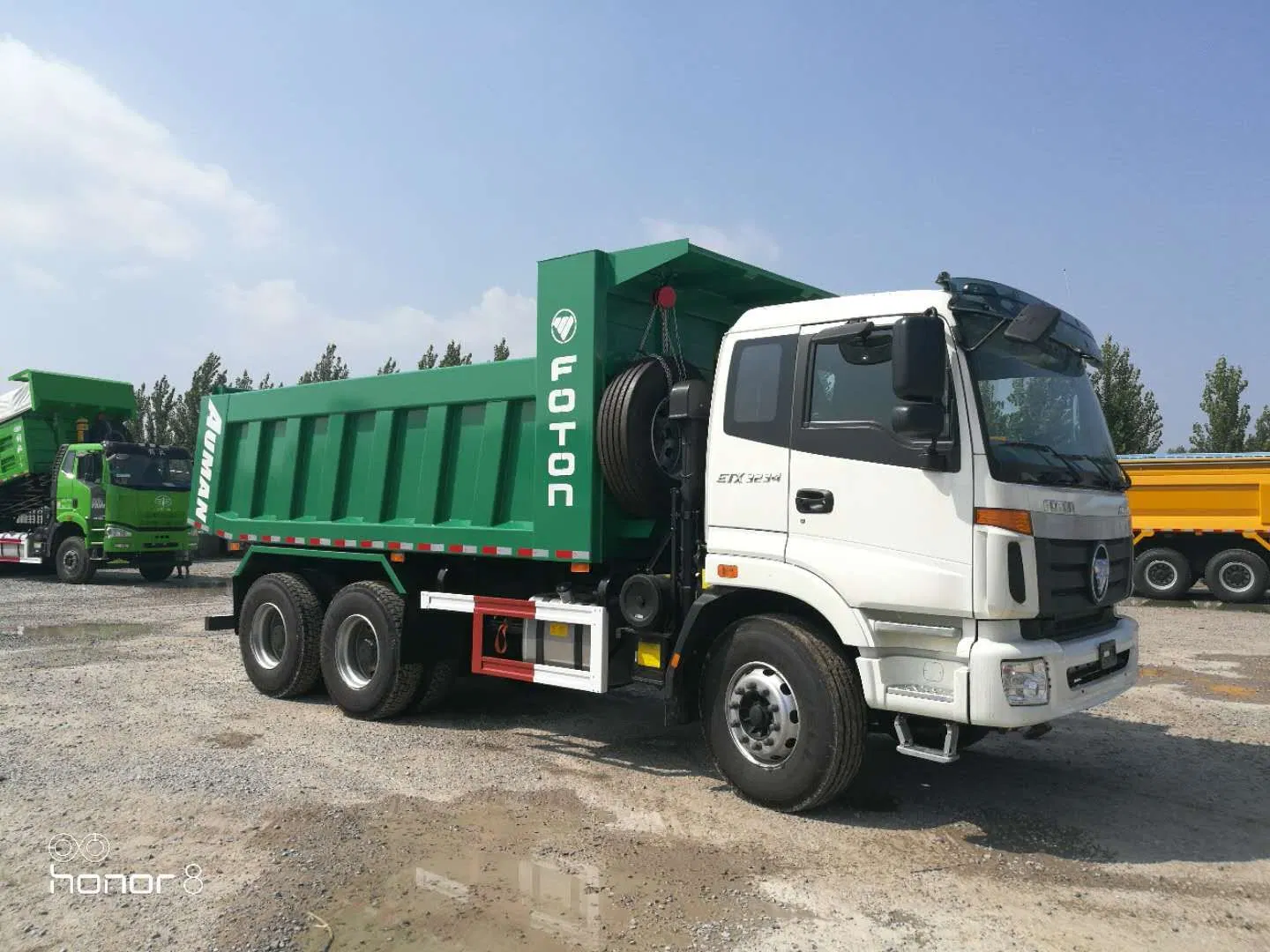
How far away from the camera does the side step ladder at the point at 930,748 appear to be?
4.62 meters

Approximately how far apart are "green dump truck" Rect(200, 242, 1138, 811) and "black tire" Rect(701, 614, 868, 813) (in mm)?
15

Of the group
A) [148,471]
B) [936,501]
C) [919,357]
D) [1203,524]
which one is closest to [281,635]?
[936,501]

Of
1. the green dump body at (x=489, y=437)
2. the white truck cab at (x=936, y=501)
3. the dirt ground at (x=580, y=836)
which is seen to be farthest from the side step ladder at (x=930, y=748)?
the green dump body at (x=489, y=437)

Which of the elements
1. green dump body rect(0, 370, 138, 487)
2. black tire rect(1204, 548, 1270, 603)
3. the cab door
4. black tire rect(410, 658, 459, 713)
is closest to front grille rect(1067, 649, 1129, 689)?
the cab door

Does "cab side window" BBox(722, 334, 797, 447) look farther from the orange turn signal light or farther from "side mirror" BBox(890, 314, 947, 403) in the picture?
the orange turn signal light

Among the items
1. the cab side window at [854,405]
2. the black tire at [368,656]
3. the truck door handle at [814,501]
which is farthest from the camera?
the black tire at [368,656]

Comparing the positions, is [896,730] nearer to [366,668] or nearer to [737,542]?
[737,542]

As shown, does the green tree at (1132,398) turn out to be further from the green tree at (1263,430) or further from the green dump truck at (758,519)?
the green dump truck at (758,519)

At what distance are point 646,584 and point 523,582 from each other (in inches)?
53.9

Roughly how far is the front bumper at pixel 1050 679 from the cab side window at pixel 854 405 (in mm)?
931

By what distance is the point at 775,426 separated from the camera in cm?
527

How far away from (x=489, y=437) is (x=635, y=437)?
1450 millimetres

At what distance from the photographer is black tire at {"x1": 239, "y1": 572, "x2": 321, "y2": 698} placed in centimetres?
793

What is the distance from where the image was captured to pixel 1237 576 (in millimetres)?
15922
